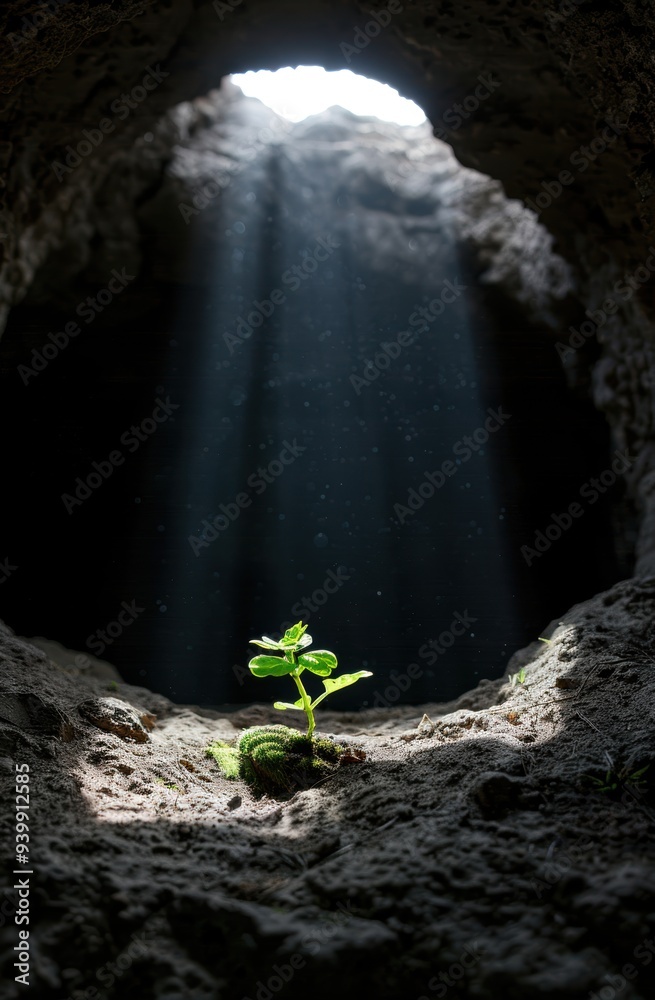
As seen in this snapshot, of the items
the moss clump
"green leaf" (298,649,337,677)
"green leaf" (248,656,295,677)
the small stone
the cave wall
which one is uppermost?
the cave wall

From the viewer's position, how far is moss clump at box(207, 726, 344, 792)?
88.7 inches

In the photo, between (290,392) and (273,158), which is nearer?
(290,392)

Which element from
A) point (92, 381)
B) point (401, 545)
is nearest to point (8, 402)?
point (92, 381)

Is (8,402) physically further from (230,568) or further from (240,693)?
(240,693)

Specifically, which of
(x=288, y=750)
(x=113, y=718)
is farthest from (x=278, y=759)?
(x=113, y=718)

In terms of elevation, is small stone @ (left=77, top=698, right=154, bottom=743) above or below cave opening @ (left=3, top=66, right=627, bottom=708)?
below

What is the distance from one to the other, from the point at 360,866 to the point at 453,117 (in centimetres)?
422

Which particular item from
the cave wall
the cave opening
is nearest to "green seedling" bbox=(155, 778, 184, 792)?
the cave opening

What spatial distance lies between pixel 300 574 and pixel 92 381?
210 centimetres

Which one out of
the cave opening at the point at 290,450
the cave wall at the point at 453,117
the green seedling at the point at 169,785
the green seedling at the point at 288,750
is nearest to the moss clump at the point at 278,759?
the green seedling at the point at 288,750

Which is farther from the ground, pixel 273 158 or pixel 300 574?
pixel 273 158

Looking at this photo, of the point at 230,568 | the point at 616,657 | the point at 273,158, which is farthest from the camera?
the point at 273,158

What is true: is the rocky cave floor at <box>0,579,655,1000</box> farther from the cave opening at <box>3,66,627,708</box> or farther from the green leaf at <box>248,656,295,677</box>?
the cave opening at <box>3,66,627,708</box>

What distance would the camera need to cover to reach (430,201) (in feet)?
18.9
